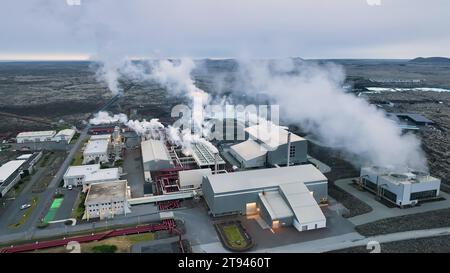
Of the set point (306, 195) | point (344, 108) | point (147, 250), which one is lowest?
point (147, 250)

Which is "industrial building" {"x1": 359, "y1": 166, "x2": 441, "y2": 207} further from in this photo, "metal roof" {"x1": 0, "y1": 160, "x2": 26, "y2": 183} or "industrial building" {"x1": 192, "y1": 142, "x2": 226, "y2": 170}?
"metal roof" {"x1": 0, "y1": 160, "x2": 26, "y2": 183}

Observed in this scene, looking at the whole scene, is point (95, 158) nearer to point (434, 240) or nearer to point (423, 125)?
point (434, 240)

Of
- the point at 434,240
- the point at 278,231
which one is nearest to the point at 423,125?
the point at 434,240

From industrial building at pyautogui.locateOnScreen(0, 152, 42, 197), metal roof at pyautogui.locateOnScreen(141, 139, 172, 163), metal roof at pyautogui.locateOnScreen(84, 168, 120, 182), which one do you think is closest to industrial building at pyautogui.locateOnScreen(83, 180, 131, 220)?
metal roof at pyautogui.locateOnScreen(84, 168, 120, 182)

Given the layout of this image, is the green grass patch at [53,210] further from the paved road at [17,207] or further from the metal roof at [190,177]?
the metal roof at [190,177]

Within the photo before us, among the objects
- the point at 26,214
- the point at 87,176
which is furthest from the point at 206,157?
the point at 26,214

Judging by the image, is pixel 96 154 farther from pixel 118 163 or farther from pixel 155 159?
pixel 155 159

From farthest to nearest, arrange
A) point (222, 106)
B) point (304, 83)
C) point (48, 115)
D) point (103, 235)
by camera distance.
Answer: point (48, 115)
point (222, 106)
point (304, 83)
point (103, 235)

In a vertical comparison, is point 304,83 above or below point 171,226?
above
